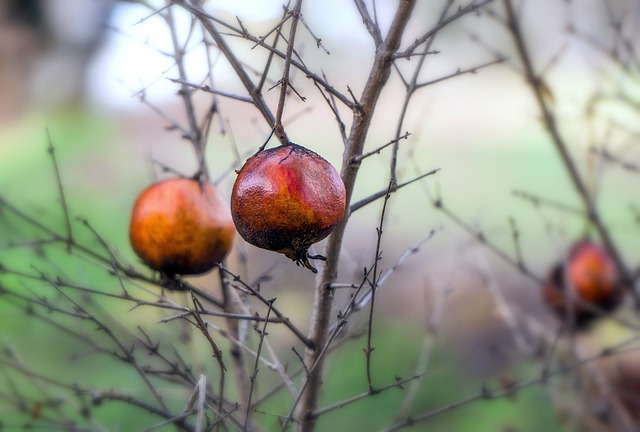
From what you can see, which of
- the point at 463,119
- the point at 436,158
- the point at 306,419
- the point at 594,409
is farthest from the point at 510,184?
the point at 306,419

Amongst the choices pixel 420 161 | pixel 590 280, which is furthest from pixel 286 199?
pixel 420 161

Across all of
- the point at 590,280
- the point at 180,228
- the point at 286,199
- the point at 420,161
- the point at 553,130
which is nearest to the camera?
the point at 286,199

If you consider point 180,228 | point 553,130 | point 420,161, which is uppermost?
point 420,161

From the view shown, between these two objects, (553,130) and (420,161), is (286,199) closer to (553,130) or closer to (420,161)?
(553,130)

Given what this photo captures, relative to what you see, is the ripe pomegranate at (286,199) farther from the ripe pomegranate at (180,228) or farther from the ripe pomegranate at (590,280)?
the ripe pomegranate at (590,280)

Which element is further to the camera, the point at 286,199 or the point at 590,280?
the point at 590,280

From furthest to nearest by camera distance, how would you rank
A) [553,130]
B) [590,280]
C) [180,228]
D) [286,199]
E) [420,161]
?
1. [420,161]
2. [590,280]
3. [553,130]
4. [180,228]
5. [286,199]

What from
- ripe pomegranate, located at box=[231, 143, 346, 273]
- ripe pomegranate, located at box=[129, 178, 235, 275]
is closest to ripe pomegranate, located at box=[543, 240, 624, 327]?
ripe pomegranate, located at box=[129, 178, 235, 275]
